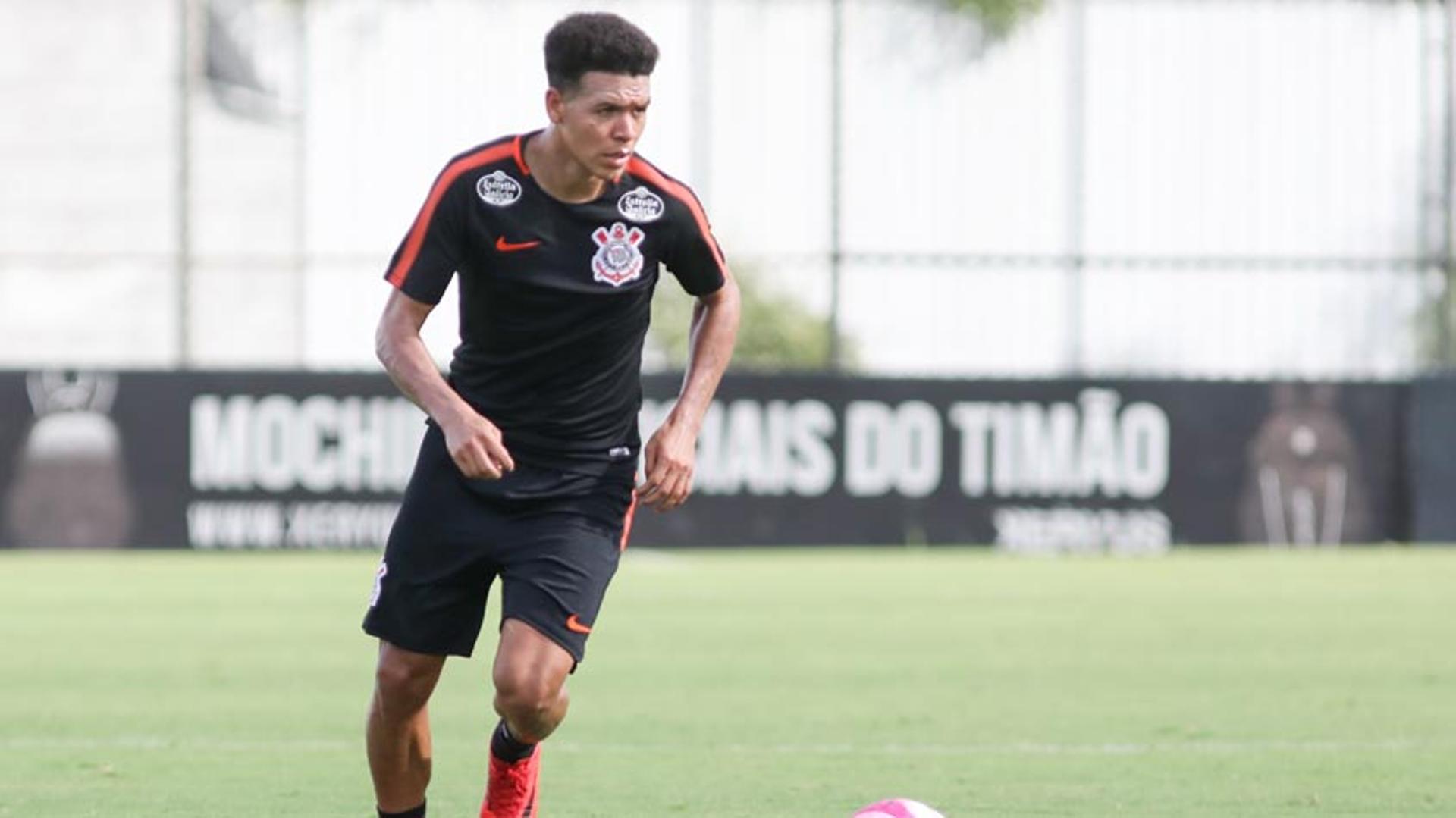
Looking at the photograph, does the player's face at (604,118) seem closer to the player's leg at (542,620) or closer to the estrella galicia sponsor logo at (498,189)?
the estrella galicia sponsor logo at (498,189)

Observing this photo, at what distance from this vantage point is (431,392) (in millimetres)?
6367

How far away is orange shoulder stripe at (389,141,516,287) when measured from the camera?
6.43m

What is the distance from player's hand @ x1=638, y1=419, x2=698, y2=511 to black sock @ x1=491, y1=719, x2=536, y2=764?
744mm

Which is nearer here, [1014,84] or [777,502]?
[777,502]

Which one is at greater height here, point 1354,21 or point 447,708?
point 1354,21

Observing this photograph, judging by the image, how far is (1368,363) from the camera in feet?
83.5

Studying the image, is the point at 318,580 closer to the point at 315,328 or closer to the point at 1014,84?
the point at 315,328

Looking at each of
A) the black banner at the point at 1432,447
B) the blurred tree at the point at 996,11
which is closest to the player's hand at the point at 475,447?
the black banner at the point at 1432,447

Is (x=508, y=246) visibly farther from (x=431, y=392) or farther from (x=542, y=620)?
(x=542, y=620)

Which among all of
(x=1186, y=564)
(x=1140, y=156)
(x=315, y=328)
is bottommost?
(x=1186, y=564)

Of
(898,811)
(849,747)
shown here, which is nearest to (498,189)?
(898,811)

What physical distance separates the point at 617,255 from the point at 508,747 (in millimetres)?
1371

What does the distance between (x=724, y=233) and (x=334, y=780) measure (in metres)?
27.5


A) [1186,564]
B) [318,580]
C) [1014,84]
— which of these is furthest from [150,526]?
[1014,84]
